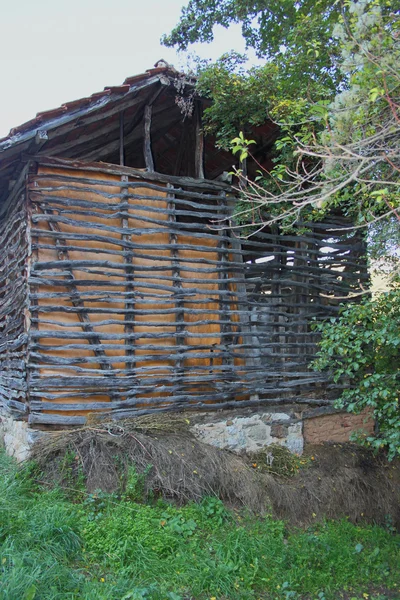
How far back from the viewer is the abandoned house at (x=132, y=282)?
208 inches

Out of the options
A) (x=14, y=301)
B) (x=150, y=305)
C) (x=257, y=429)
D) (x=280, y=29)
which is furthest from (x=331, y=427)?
(x=280, y=29)

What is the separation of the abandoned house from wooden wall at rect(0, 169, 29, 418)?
0.11 feet

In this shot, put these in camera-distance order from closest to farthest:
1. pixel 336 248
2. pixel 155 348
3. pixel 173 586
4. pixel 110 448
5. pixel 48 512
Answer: pixel 173 586 → pixel 48 512 → pixel 110 448 → pixel 155 348 → pixel 336 248

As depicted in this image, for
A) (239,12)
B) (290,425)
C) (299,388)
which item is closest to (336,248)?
(299,388)

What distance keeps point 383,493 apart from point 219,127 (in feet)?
17.9

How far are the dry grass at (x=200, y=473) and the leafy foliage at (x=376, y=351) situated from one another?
1.08 meters

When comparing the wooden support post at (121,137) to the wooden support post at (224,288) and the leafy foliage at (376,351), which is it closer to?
the wooden support post at (224,288)

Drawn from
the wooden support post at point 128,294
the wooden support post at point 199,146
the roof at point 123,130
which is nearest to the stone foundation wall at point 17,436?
the wooden support post at point 128,294

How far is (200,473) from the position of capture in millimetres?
5207

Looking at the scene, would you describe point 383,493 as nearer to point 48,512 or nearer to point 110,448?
A: point 110,448

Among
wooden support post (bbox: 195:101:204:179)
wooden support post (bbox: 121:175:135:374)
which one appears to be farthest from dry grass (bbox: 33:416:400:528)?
wooden support post (bbox: 195:101:204:179)

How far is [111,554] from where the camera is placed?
12.6ft

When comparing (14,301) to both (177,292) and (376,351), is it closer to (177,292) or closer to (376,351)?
(177,292)

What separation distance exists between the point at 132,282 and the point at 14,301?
1.47 metres
